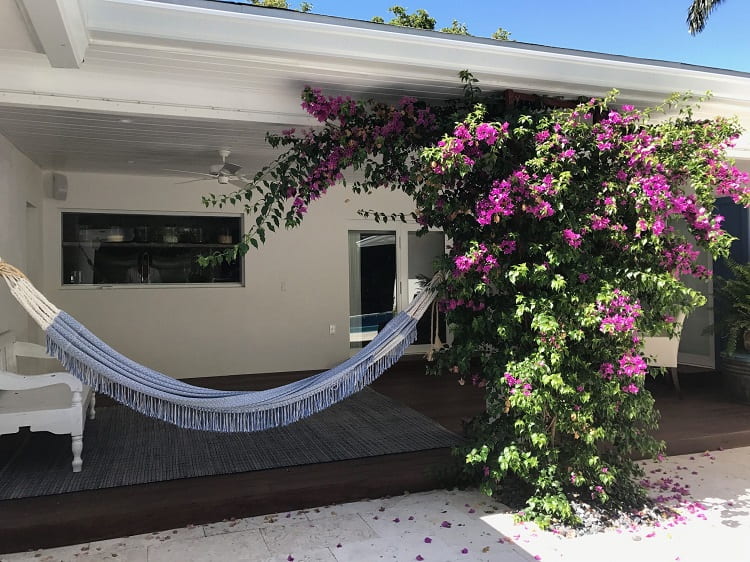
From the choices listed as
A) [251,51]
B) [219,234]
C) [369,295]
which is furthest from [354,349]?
[251,51]

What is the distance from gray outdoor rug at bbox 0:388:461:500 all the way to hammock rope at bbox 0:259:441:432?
549mm

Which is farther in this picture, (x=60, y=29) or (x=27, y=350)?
(x=27, y=350)

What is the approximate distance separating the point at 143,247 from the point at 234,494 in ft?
11.9

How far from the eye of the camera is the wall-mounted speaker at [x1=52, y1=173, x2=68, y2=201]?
532 cm

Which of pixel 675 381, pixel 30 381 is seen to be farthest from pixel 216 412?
pixel 675 381

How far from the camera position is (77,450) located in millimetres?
3131

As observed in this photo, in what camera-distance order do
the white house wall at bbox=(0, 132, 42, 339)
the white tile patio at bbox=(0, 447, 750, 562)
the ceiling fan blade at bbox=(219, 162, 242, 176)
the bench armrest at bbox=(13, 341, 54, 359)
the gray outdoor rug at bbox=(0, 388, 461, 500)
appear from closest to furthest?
the white tile patio at bbox=(0, 447, 750, 562)
the gray outdoor rug at bbox=(0, 388, 461, 500)
the white house wall at bbox=(0, 132, 42, 339)
the bench armrest at bbox=(13, 341, 54, 359)
the ceiling fan blade at bbox=(219, 162, 242, 176)

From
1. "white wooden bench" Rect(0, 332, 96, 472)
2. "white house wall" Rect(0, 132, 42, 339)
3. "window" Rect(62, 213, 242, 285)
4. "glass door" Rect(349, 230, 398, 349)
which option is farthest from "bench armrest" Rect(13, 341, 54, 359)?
"glass door" Rect(349, 230, 398, 349)

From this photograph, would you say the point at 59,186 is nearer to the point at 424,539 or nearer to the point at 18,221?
the point at 18,221

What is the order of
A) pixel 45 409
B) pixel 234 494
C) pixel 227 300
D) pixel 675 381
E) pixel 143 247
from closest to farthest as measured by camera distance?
pixel 234 494, pixel 45 409, pixel 675 381, pixel 143 247, pixel 227 300

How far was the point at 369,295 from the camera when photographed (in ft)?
22.3

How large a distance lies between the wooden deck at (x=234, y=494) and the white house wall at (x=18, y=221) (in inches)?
63.9

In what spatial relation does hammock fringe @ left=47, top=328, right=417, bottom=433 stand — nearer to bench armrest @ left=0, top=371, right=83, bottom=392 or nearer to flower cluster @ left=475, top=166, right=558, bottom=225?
bench armrest @ left=0, top=371, right=83, bottom=392

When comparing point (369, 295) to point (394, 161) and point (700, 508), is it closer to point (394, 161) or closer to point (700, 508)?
point (394, 161)
